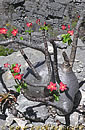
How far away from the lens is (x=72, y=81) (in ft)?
6.57

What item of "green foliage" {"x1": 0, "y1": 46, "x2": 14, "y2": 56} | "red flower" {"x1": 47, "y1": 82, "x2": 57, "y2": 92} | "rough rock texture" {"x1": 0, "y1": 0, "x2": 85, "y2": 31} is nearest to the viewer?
"red flower" {"x1": 47, "y1": 82, "x2": 57, "y2": 92}

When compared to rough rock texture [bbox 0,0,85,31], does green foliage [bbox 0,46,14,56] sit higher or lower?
lower

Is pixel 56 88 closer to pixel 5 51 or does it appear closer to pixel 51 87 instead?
pixel 51 87

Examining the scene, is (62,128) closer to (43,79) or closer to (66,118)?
(66,118)

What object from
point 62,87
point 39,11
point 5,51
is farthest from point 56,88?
point 39,11

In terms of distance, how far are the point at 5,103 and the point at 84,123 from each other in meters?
1.01

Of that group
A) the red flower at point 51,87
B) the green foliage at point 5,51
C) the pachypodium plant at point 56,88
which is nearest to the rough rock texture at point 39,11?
the green foliage at point 5,51

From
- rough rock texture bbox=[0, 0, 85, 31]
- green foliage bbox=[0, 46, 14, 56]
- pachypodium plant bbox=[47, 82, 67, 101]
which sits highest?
rough rock texture bbox=[0, 0, 85, 31]

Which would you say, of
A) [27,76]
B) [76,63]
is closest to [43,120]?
[27,76]

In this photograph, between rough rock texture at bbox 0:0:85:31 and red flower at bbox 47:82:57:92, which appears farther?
rough rock texture at bbox 0:0:85:31

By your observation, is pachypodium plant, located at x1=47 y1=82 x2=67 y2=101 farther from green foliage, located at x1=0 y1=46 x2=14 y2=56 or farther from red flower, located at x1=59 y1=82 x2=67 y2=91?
green foliage, located at x1=0 y1=46 x2=14 y2=56

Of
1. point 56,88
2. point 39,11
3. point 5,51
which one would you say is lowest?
point 5,51

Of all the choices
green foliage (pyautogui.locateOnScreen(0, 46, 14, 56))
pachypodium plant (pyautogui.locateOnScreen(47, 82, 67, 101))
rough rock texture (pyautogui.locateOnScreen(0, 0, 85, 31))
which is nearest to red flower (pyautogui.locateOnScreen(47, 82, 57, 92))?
pachypodium plant (pyautogui.locateOnScreen(47, 82, 67, 101))

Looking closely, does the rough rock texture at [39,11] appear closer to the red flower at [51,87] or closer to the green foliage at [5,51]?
the green foliage at [5,51]
